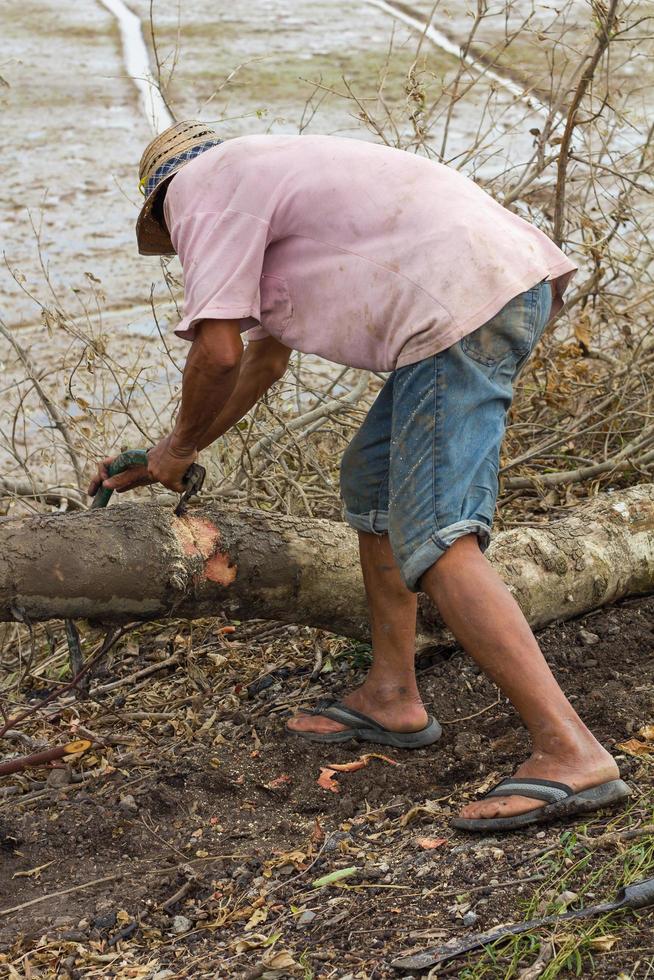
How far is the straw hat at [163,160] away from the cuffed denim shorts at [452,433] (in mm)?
719

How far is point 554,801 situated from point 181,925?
851mm

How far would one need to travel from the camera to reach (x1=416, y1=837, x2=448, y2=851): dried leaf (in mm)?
2455

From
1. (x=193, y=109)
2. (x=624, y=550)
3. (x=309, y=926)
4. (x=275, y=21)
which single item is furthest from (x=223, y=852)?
(x=275, y=21)

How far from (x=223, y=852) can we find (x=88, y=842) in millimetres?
360

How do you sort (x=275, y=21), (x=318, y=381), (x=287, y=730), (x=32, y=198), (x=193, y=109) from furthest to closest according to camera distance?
(x=275, y=21) < (x=193, y=109) < (x=32, y=198) < (x=318, y=381) < (x=287, y=730)

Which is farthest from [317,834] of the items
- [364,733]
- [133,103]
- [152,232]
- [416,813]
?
[133,103]

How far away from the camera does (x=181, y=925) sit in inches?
90.7

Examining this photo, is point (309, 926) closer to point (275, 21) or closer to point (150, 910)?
point (150, 910)

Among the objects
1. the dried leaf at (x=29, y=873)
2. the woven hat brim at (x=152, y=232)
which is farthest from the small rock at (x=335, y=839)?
the woven hat brim at (x=152, y=232)

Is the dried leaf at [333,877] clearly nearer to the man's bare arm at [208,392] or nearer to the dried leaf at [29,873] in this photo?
the dried leaf at [29,873]

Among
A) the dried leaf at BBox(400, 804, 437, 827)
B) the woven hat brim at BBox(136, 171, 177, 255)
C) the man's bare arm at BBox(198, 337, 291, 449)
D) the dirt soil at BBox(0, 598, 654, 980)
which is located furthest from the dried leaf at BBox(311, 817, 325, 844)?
the woven hat brim at BBox(136, 171, 177, 255)

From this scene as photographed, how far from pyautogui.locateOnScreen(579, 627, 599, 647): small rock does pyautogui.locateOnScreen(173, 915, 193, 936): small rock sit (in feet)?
5.19

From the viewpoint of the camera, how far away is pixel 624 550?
3.52 meters

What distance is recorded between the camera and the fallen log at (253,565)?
8.77 feet
